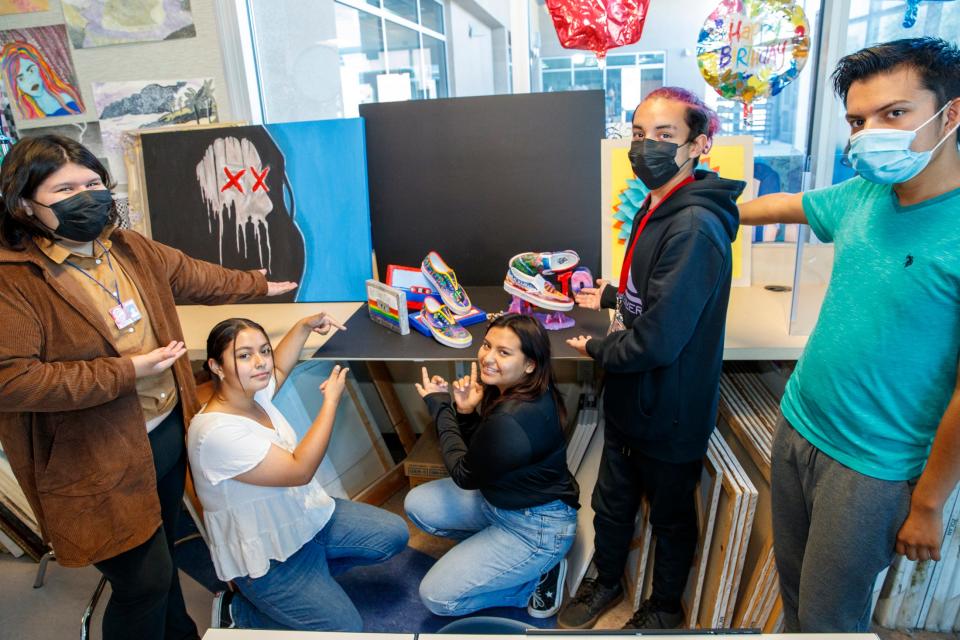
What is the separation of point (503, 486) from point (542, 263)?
0.70 m

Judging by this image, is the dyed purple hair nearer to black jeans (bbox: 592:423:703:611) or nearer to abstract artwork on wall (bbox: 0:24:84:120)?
Answer: black jeans (bbox: 592:423:703:611)

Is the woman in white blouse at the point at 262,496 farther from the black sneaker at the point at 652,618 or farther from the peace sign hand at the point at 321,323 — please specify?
the black sneaker at the point at 652,618

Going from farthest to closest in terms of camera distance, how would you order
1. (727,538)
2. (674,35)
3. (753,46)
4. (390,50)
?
(390,50)
(674,35)
(753,46)
(727,538)

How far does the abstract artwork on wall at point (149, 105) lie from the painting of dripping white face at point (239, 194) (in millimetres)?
284

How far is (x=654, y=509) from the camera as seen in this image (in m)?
1.65

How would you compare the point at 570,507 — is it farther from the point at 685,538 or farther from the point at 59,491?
the point at 59,491

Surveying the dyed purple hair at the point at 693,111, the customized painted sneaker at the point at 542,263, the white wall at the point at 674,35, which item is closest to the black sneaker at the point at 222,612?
the customized painted sneaker at the point at 542,263

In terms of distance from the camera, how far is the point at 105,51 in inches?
98.7

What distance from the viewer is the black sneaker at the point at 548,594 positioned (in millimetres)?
1876

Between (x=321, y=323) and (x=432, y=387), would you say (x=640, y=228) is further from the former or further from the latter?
(x=321, y=323)

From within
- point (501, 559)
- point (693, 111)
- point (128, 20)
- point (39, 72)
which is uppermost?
point (128, 20)

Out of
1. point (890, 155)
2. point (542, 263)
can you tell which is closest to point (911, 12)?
point (890, 155)

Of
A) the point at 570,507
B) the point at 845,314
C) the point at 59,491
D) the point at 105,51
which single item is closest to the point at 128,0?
the point at 105,51

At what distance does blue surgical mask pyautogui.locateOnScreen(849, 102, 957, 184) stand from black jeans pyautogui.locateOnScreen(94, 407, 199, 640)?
1.57 m
